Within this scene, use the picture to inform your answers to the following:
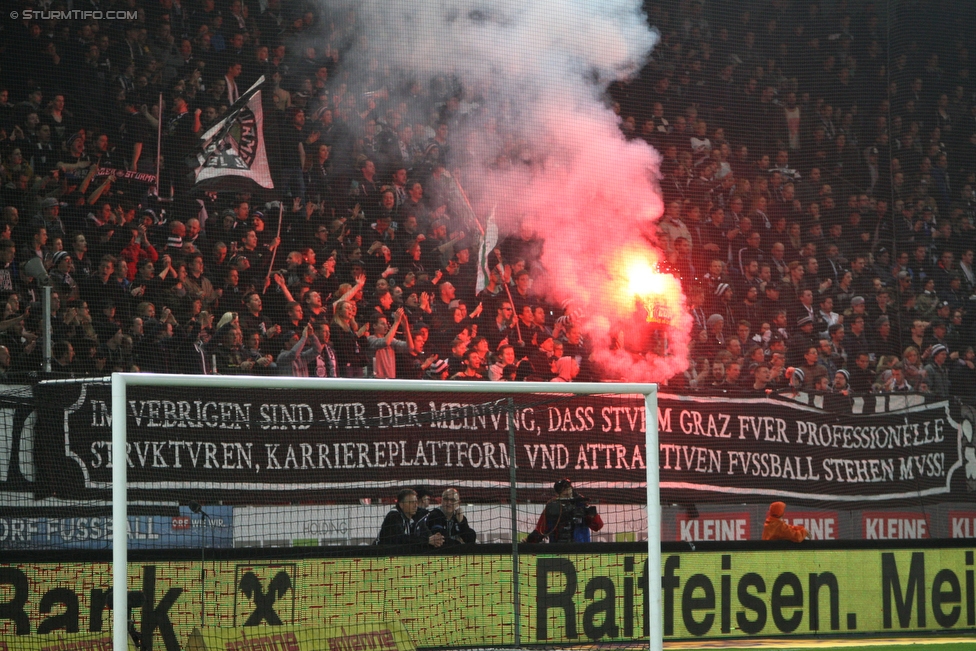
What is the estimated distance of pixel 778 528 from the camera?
29.6 ft

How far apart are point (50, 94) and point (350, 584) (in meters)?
6.06

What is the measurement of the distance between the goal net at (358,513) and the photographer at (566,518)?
15 millimetres

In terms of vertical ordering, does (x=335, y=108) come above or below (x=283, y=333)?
above

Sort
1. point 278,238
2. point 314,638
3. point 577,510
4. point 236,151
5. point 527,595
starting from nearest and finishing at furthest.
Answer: point 314,638 → point 527,595 → point 577,510 → point 278,238 → point 236,151

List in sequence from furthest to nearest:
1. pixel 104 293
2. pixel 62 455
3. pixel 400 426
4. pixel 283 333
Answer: pixel 283 333 < pixel 104 293 < pixel 400 426 < pixel 62 455

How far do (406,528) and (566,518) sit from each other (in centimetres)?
130

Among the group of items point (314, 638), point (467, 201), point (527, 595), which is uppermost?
point (467, 201)

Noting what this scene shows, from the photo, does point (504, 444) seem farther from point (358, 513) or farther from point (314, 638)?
point (314, 638)

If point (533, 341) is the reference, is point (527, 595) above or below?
below

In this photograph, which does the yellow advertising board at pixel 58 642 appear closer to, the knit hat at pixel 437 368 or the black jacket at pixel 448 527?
the black jacket at pixel 448 527

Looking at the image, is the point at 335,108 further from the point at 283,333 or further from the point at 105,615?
the point at 105,615

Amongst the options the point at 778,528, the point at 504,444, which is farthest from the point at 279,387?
the point at 778,528

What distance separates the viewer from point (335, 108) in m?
12.3

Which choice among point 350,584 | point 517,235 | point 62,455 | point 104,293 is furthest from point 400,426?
point 517,235
